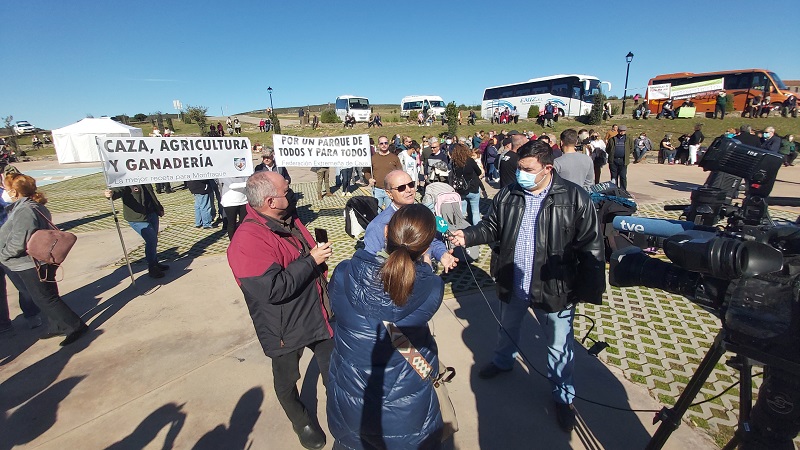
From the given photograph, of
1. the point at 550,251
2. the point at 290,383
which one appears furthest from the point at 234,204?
the point at 550,251

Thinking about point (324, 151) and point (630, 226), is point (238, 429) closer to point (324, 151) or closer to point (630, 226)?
point (630, 226)

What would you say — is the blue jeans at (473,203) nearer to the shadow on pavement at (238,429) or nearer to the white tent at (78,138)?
the shadow on pavement at (238,429)

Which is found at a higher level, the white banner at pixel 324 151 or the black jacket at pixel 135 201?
the white banner at pixel 324 151

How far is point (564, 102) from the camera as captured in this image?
27703 millimetres

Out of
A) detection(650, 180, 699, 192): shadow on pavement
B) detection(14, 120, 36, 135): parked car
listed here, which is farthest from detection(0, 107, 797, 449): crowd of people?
detection(14, 120, 36, 135): parked car

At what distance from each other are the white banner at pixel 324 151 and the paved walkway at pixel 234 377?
→ 295 cm

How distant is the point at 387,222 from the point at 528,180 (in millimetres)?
1084

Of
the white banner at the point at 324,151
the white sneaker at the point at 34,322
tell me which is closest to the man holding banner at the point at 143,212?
the white sneaker at the point at 34,322

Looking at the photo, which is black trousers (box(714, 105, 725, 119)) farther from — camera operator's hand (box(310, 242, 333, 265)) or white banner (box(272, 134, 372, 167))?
camera operator's hand (box(310, 242, 333, 265))

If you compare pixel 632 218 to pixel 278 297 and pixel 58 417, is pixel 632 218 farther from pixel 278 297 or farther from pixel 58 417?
pixel 58 417

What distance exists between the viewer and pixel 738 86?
24.9 meters

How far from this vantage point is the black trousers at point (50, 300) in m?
3.71

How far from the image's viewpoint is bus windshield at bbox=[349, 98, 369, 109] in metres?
36.5

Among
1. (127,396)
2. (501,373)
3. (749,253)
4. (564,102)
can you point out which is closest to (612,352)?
(501,373)
